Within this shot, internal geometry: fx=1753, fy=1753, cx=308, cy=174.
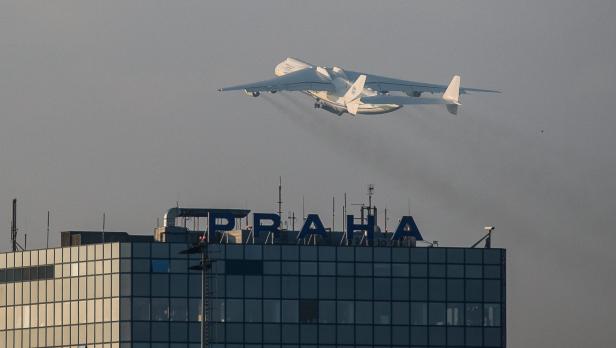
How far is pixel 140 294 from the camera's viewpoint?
17125 centimetres

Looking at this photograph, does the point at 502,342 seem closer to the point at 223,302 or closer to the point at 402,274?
the point at 402,274

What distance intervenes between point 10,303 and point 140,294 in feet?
55.2

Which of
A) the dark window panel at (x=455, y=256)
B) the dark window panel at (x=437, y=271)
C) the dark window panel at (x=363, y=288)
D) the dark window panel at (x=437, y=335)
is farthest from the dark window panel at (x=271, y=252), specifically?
the dark window panel at (x=455, y=256)

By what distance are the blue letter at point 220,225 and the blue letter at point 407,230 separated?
54.3ft

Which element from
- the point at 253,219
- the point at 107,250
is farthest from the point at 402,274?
the point at 107,250

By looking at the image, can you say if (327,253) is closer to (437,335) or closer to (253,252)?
(253,252)

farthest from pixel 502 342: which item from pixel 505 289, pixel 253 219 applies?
pixel 253 219

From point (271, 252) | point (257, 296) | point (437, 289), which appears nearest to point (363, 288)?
point (437, 289)

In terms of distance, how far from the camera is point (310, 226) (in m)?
176

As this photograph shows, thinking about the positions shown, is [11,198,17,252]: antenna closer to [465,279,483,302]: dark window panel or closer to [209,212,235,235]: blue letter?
[209,212,235,235]: blue letter

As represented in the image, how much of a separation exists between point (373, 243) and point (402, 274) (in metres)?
4.81

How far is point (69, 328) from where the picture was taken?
571 ft

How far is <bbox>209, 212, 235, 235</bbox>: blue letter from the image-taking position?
17338 cm

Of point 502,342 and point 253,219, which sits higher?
point 253,219
